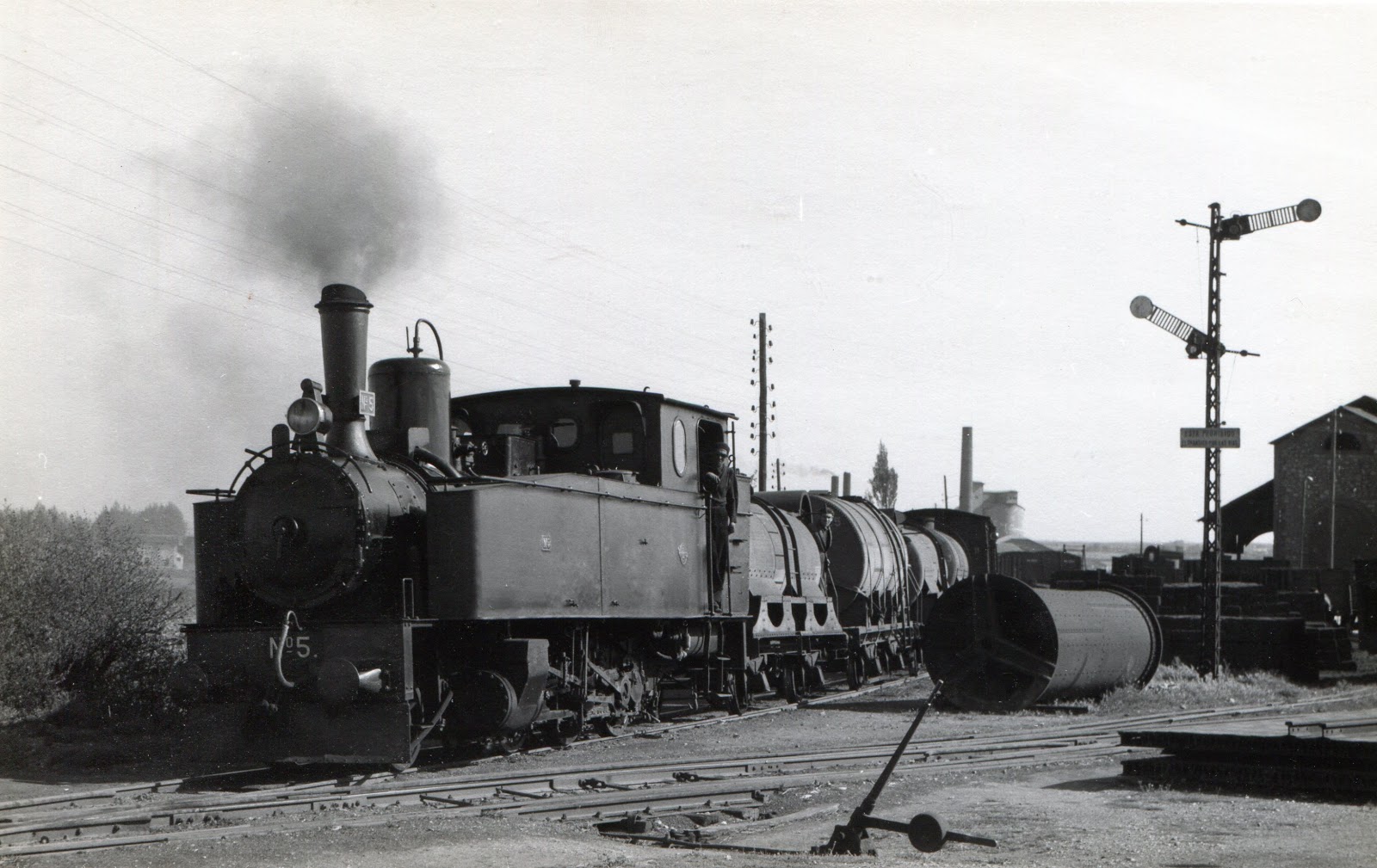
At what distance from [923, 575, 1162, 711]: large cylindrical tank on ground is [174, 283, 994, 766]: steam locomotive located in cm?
329

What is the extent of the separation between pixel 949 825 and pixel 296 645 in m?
4.93

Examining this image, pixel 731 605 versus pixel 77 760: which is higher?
pixel 731 605

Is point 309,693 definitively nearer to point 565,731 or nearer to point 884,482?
point 565,731

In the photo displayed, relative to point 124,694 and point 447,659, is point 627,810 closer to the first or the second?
point 447,659

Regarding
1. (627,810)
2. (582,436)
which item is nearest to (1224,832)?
(627,810)

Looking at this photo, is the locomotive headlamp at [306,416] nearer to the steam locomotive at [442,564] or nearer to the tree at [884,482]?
the steam locomotive at [442,564]

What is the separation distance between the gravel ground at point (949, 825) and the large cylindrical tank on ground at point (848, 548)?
7.87m

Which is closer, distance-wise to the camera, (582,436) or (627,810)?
(627,810)

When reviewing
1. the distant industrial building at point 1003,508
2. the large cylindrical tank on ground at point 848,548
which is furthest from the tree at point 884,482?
the large cylindrical tank on ground at point 848,548

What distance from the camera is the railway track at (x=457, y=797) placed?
24.3 ft

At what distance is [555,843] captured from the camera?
6914mm

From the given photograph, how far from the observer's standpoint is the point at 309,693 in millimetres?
9531

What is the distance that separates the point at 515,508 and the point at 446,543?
65cm

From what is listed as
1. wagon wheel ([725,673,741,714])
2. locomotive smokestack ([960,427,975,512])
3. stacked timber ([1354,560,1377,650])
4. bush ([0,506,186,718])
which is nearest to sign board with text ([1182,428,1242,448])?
wagon wheel ([725,673,741,714])
